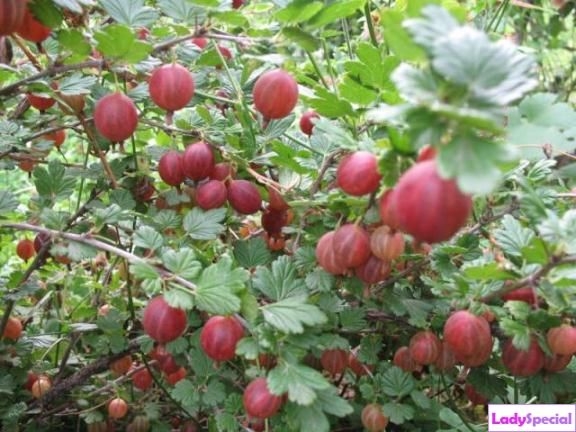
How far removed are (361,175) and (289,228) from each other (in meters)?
0.33

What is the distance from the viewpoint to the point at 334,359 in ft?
3.34

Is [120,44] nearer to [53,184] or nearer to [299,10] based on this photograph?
[299,10]

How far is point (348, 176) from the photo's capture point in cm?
77

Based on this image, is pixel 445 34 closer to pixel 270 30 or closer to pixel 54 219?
pixel 270 30

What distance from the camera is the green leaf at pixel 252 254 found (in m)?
1.10

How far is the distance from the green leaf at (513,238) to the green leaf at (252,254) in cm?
35

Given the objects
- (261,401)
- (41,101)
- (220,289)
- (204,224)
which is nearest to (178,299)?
(220,289)

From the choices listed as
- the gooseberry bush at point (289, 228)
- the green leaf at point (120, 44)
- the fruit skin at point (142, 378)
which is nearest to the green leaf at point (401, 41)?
the gooseberry bush at point (289, 228)

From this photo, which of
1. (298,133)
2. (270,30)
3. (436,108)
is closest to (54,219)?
(270,30)

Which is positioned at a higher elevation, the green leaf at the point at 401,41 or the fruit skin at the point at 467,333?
the green leaf at the point at 401,41

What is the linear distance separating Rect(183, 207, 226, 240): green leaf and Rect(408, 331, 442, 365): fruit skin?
328 millimetres

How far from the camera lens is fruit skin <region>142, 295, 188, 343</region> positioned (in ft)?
2.86

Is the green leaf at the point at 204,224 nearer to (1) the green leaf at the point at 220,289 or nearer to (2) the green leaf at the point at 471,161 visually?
(1) the green leaf at the point at 220,289

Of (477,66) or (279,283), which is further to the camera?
(279,283)
